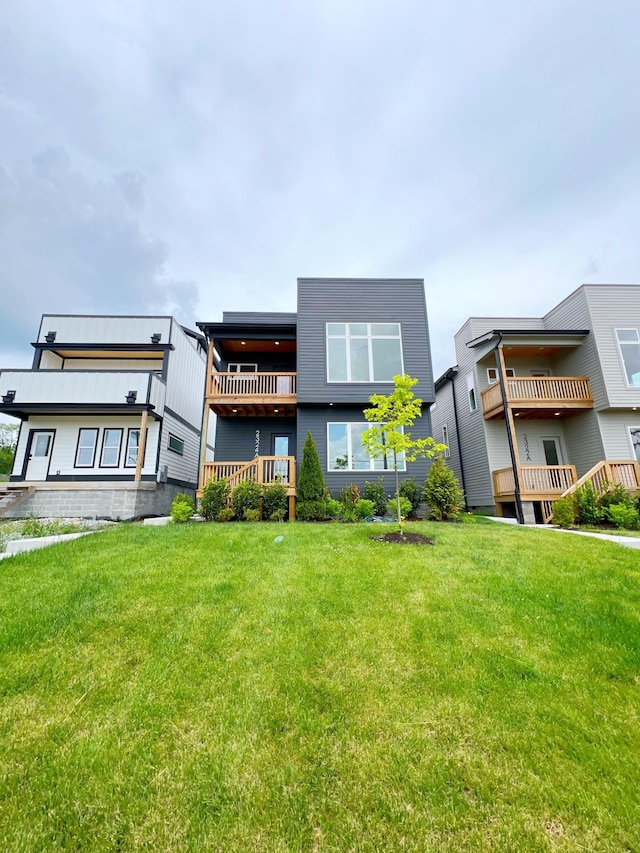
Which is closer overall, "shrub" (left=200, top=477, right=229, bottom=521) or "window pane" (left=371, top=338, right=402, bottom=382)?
"shrub" (left=200, top=477, right=229, bottom=521)

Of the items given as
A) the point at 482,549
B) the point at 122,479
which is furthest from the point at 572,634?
the point at 122,479

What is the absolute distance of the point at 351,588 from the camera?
4395mm

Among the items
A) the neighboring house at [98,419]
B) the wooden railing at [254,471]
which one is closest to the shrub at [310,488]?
the wooden railing at [254,471]

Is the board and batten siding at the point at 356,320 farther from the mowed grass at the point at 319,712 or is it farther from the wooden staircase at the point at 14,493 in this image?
the wooden staircase at the point at 14,493

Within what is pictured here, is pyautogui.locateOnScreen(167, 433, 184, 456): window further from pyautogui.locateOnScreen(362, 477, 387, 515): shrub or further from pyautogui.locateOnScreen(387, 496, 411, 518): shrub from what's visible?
pyautogui.locateOnScreen(387, 496, 411, 518): shrub

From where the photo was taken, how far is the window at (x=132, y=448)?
14190 millimetres

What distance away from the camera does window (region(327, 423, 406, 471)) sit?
12.6 meters

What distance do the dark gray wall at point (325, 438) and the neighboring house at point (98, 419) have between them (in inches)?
243

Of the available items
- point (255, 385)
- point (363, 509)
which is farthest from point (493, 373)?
point (255, 385)

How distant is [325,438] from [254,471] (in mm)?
2905

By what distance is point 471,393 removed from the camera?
1631 centimetres

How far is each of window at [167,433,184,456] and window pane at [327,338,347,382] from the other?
25.5 ft

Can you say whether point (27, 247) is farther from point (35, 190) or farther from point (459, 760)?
point (459, 760)

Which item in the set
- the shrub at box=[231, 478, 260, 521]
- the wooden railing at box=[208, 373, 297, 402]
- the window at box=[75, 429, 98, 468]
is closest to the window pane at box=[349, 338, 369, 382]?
the wooden railing at box=[208, 373, 297, 402]
